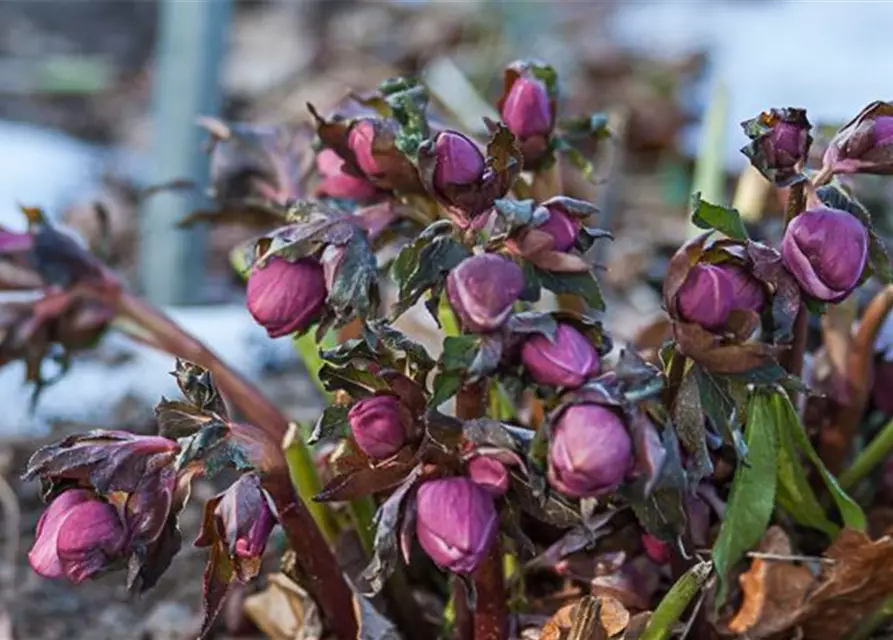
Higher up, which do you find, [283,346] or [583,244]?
[583,244]

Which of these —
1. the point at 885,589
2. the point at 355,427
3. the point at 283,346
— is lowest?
the point at 283,346

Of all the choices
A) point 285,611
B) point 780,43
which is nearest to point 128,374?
point 285,611

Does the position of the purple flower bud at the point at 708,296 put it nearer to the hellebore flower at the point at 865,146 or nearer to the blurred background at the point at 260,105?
the hellebore flower at the point at 865,146

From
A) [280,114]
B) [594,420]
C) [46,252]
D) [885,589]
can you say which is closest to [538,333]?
[594,420]

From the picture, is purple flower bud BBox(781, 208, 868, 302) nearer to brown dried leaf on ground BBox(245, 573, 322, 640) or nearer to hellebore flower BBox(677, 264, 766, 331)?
hellebore flower BBox(677, 264, 766, 331)

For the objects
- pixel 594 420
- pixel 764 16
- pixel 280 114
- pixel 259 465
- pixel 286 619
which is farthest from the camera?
pixel 764 16

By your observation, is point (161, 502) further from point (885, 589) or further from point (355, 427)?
point (885, 589)

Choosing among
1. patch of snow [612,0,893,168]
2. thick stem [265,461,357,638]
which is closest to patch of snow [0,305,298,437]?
thick stem [265,461,357,638]
